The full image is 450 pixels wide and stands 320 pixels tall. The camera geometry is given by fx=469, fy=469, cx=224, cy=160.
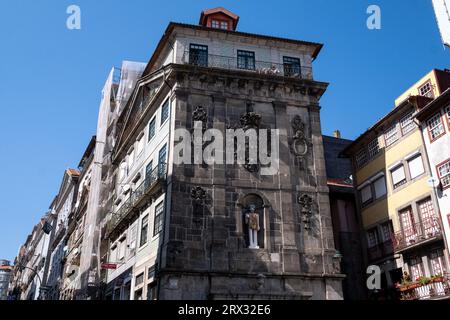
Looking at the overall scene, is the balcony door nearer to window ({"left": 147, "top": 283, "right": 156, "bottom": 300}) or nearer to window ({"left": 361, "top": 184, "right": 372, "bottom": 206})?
window ({"left": 361, "top": 184, "right": 372, "bottom": 206})

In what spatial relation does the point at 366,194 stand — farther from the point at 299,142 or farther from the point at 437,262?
the point at 437,262

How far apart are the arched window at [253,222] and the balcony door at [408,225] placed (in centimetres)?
818

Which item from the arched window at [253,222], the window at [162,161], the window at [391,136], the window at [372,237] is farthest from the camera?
the window at [372,237]

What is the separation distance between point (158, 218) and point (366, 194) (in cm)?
1400

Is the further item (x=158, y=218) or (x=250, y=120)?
(x=250, y=120)

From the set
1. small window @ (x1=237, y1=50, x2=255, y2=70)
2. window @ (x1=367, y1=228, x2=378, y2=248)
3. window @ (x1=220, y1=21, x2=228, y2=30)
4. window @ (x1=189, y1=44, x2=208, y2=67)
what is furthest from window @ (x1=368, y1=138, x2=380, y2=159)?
window @ (x1=220, y1=21, x2=228, y2=30)

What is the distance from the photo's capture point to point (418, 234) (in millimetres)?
25156

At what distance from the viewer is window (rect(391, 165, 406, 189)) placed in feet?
90.0

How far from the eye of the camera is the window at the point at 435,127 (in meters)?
24.6

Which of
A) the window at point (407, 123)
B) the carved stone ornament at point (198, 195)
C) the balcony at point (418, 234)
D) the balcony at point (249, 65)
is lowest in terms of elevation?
the balcony at point (418, 234)

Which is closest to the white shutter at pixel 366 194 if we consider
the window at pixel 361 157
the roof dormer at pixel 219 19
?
the window at pixel 361 157

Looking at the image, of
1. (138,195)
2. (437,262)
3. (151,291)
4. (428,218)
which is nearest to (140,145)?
(138,195)

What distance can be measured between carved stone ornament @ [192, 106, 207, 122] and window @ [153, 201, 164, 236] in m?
5.15

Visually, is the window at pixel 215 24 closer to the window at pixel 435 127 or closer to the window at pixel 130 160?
the window at pixel 130 160
